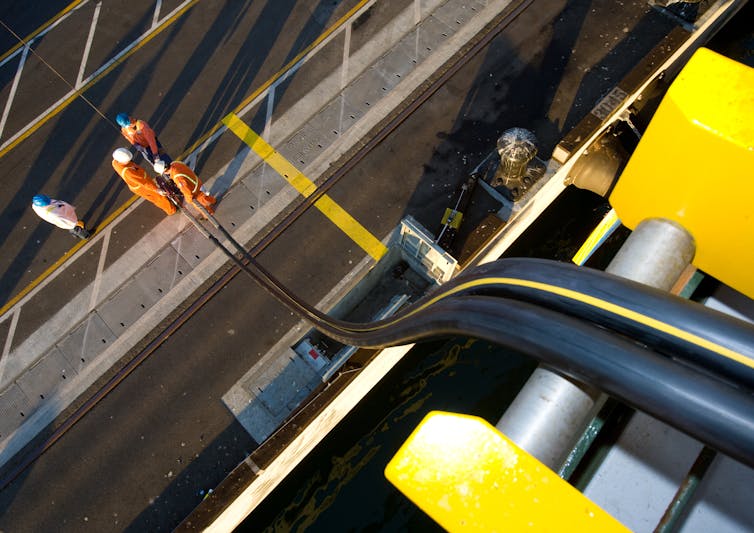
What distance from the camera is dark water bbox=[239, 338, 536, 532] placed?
12305mm

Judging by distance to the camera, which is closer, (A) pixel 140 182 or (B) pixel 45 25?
(A) pixel 140 182

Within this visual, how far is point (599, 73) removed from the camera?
13.8 meters

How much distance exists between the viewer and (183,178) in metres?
11.5

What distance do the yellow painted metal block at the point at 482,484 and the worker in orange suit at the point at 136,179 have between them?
30.6ft

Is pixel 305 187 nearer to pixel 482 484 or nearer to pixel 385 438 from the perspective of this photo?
pixel 385 438

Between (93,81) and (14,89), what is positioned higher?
(14,89)

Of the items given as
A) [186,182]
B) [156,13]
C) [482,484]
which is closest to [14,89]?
[156,13]

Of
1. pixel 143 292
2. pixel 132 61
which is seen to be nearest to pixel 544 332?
pixel 143 292

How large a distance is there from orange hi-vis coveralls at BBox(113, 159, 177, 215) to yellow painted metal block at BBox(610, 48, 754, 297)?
9.89m

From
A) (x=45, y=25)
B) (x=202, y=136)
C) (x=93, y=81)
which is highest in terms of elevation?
(x=45, y=25)

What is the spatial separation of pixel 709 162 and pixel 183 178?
A: 10.0 meters

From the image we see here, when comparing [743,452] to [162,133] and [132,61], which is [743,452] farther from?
[132,61]

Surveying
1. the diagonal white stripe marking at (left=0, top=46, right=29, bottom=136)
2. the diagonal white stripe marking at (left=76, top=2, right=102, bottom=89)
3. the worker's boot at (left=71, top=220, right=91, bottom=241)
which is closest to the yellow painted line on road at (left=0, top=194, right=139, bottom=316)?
the worker's boot at (left=71, top=220, right=91, bottom=241)

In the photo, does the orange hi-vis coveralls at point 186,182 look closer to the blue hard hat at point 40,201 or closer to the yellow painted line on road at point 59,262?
the yellow painted line on road at point 59,262
